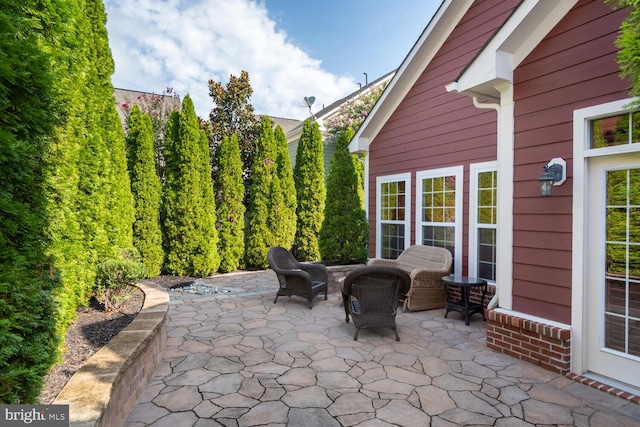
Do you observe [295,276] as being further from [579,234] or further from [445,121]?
[579,234]

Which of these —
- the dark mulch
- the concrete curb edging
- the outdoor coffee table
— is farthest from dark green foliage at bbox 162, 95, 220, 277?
the outdoor coffee table

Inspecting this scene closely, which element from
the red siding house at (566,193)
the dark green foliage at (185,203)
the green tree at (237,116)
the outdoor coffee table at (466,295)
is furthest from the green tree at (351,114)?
the outdoor coffee table at (466,295)

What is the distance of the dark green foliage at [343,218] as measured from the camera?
775 centimetres

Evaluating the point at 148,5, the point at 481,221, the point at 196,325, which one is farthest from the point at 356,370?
the point at 148,5

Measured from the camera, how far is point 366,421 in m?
2.54

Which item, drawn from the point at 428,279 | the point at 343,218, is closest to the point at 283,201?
the point at 343,218

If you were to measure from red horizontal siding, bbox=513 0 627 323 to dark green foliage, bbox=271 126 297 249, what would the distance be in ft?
22.1

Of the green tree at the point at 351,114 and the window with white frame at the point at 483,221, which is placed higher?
the green tree at the point at 351,114

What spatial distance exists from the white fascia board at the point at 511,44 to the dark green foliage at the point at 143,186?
6.61 meters

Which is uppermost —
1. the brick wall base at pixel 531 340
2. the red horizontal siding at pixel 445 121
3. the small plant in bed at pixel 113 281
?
the red horizontal siding at pixel 445 121

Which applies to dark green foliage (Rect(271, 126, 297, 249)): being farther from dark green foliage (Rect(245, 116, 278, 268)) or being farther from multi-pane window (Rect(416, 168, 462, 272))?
multi-pane window (Rect(416, 168, 462, 272))

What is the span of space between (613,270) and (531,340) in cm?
102

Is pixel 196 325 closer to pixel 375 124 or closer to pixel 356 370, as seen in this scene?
pixel 356 370

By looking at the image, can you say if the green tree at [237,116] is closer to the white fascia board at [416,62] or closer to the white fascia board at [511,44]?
the white fascia board at [416,62]
